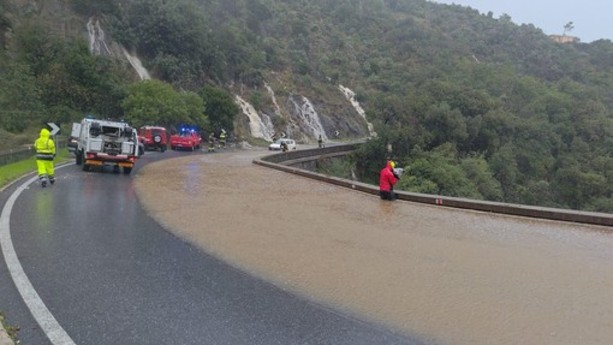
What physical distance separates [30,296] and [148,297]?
3.89 feet

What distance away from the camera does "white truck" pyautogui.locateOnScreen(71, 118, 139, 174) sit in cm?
1998

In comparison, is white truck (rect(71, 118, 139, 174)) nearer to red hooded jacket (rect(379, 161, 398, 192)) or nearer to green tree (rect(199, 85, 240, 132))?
red hooded jacket (rect(379, 161, 398, 192))

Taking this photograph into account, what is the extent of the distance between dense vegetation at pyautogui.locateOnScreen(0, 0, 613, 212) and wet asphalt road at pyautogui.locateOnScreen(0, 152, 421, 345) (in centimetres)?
2951

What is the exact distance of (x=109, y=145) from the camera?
20.2m

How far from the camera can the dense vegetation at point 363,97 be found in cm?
4469

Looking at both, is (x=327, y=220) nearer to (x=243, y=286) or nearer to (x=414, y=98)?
(x=243, y=286)

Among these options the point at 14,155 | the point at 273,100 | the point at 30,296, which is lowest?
the point at 14,155

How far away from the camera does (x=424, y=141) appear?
49.1 m

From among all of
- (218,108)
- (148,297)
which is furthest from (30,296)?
(218,108)

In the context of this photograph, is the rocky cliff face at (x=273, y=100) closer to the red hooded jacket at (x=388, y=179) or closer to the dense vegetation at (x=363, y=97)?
the dense vegetation at (x=363, y=97)

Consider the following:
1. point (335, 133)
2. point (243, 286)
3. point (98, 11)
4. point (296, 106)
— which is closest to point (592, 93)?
point (335, 133)

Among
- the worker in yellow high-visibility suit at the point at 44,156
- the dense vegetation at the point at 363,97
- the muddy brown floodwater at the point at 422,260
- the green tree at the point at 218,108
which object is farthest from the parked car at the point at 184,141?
the muddy brown floodwater at the point at 422,260

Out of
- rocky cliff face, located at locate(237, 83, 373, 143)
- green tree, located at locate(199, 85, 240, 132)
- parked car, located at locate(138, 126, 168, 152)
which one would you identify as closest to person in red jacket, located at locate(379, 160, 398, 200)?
parked car, located at locate(138, 126, 168, 152)

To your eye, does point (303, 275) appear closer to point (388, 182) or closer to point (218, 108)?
point (388, 182)
